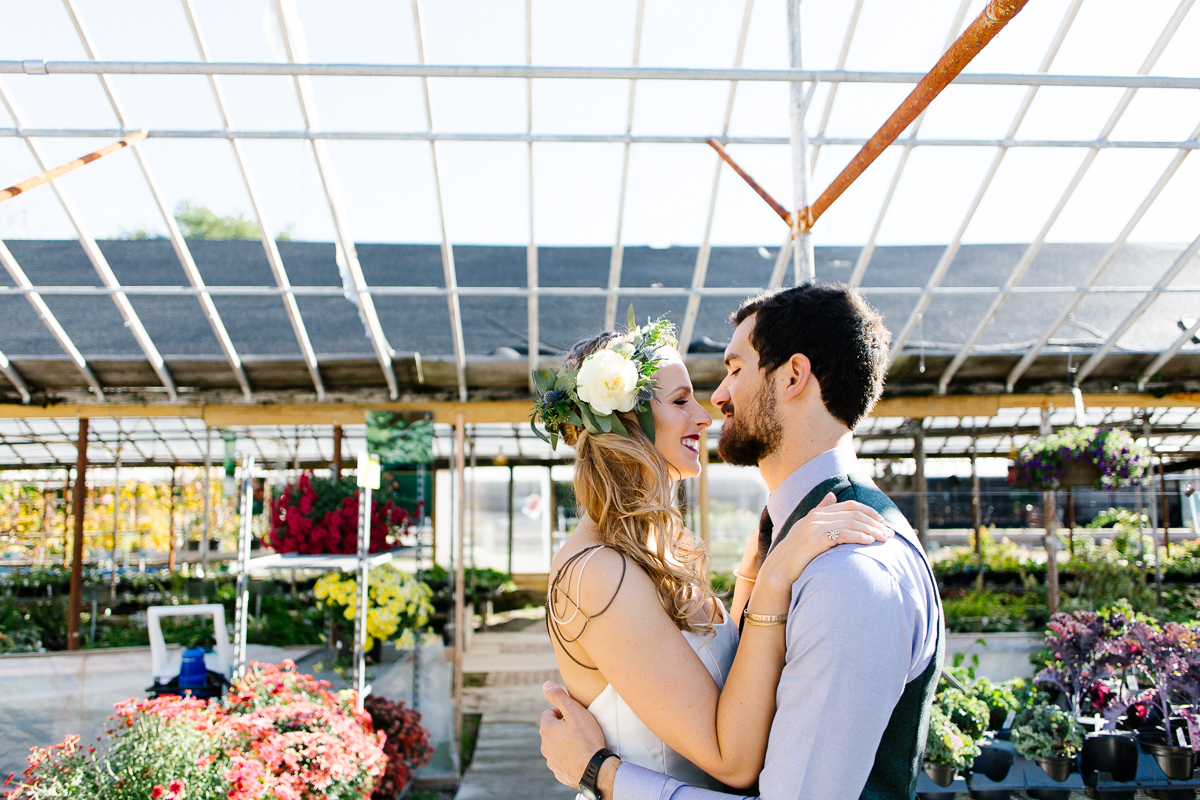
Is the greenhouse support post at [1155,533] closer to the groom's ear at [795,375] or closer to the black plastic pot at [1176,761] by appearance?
the black plastic pot at [1176,761]

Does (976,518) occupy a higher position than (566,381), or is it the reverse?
(566,381)

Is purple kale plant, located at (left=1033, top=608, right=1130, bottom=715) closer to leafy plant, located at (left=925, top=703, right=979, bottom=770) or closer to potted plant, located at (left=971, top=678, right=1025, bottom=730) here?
potted plant, located at (left=971, top=678, right=1025, bottom=730)

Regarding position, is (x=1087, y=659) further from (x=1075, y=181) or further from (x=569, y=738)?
(x=569, y=738)

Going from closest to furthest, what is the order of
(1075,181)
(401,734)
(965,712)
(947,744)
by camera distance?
(947,744), (965,712), (401,734), (1075,181)

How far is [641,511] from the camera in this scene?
1612 mm

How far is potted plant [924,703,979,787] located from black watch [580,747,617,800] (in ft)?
9.49

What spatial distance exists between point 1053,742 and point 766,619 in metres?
3.87

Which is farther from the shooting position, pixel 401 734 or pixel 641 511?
pixel 401 734

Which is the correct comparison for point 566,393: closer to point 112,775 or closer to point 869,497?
point 869,497

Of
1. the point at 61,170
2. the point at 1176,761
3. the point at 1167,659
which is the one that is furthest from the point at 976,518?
the point at 61,170

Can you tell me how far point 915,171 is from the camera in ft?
18.2

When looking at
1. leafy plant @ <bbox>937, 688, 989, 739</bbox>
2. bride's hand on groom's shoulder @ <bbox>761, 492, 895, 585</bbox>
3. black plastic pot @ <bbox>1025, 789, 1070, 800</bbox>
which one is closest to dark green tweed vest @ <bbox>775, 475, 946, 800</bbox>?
bride's hand on groom's shoulder @ <bbox>761, 492, 895, 585</bbox>

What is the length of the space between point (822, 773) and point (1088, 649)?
13.2 ft

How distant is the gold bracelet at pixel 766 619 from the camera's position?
4.09ft
